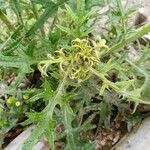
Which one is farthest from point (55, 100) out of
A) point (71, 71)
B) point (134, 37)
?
point (134, 37)

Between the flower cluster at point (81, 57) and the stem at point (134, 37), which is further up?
the flower cluster at point (81, 57)

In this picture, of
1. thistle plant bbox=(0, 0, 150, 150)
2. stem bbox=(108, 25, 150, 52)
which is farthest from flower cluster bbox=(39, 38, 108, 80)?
stem bbox=(108, 25, 150, 52)

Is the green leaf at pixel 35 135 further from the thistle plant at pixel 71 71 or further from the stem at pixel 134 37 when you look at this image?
the stem at pixel 134 37

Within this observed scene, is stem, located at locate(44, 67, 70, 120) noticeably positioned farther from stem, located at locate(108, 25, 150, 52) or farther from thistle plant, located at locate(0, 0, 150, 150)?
stem, located at locate(108, 25, 150, 52)

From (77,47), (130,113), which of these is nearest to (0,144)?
(130,113)

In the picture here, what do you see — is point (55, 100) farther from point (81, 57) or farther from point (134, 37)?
point (134, 37)

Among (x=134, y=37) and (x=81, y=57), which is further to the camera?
(x=134, y=37)

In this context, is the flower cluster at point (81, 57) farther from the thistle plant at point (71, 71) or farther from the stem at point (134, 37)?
the stem at point (134, 37)

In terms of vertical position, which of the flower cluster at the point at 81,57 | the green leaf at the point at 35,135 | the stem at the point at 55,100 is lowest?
the green leaf at the point at 35,135

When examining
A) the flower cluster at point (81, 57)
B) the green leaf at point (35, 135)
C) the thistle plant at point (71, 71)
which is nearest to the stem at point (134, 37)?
the thistle plant at point (71, 71)

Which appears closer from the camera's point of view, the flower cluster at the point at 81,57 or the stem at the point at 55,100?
the flower cluster at the point at 81,57

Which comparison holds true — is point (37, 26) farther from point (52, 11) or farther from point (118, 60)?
point (118, 60)

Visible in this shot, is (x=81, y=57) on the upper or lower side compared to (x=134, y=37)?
upper
